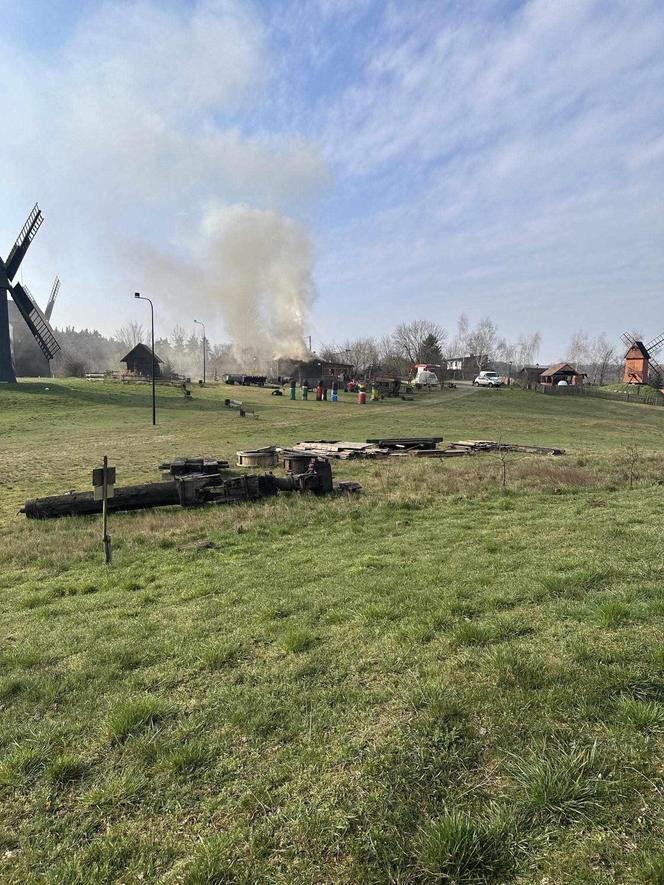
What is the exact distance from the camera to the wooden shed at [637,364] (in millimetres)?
78062

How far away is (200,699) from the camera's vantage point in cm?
389

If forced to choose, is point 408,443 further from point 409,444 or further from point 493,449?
point 493,449

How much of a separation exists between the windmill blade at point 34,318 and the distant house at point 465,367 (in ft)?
247

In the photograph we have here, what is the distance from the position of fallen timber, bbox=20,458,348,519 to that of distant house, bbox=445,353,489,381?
9432 centimetres

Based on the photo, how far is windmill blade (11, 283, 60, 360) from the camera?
2050 inches

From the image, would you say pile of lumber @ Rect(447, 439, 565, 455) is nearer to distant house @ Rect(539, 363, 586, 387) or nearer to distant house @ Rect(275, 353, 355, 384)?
distant house @ Rect(275, 353, 355, 384)

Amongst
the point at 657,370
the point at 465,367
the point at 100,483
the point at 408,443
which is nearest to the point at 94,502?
the point at 100,483

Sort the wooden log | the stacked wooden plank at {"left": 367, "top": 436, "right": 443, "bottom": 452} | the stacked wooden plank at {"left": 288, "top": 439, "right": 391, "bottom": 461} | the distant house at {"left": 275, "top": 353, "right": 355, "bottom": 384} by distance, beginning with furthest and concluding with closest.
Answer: the distant house at {"left": 275, "top": 353, "right": 355, "bottom": 384}
the stacked wooden plank at {"left": 367, "top": 436, "right": 443, "bottom": 452}
the stacked wooden plank at {"left": 288, "top": 439, "right": 391, "bottom": 461}
the wooden log

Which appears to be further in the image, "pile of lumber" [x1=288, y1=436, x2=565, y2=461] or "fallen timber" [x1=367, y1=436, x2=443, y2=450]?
"fallen timber" [x1=367, y1=436, x2=443, y2=450]

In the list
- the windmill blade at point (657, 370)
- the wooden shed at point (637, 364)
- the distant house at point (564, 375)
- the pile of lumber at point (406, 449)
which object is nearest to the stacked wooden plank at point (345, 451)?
the pile of lumber at point (406, 449)

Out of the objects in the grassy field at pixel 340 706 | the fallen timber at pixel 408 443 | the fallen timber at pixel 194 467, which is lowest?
the grassy field at pixel 340 706

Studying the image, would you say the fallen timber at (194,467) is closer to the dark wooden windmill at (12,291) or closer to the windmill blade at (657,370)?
the dark wooden windmill at (12,291)

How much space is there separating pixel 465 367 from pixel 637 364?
4266cm

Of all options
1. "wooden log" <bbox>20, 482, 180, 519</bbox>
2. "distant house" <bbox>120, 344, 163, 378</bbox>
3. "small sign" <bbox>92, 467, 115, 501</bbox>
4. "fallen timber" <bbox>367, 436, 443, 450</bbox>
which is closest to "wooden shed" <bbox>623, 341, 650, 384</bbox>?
"fallen timber" <bbox>367, 436, 443, 450</bbox>
